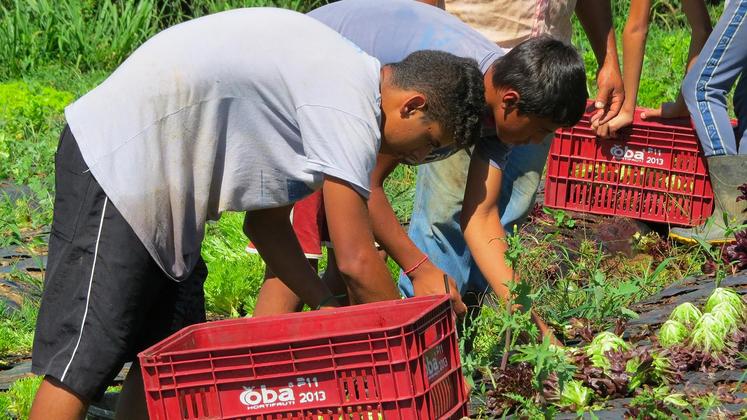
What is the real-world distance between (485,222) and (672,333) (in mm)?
769

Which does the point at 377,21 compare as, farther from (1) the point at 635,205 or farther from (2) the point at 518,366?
(1) the point at 635,205

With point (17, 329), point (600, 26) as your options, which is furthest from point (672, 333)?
point (17, 329)

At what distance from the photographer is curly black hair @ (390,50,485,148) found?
10.2 ft

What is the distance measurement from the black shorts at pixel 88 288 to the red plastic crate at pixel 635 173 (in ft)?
10.6

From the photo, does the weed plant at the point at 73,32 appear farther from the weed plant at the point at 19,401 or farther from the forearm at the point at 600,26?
the weed plant at the point at 19,401

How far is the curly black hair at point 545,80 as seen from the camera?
11.9 feet

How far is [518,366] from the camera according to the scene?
11.4 ft

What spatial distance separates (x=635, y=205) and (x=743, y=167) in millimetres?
649

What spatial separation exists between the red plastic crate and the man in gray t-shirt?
9.27 ft

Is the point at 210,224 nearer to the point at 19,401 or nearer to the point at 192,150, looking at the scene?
the point at 19,401

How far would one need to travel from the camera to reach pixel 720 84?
5762mm

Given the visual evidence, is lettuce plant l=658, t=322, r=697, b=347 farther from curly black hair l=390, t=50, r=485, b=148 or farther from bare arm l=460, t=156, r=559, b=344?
curly black hair l=390, t=50, r=485, b=148

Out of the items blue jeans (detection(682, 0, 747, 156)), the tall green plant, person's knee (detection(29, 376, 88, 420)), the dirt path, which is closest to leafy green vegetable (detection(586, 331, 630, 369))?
the dirt path

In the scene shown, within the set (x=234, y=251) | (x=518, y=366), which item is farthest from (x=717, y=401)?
(x=234, y=251)
